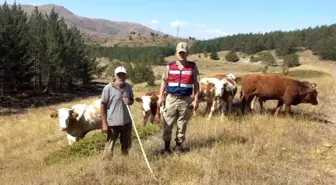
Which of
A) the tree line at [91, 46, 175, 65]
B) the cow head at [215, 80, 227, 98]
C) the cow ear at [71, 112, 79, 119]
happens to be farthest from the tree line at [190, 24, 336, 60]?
the cow ear at [71, 112, 79, 119]

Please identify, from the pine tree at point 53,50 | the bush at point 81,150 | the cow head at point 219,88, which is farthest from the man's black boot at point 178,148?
the pine tree at point 53,50

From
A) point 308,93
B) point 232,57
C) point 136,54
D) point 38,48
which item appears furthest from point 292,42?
point 308,93

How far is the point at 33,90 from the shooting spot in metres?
64.1

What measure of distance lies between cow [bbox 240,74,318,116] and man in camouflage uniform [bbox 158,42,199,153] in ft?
25.0

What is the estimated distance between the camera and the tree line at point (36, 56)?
52.2 meters

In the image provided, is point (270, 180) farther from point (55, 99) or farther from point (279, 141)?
point (55, 99)

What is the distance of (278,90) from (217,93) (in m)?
2.69

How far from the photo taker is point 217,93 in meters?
14.6

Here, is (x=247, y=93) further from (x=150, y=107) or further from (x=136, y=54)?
(x=136, y=54)

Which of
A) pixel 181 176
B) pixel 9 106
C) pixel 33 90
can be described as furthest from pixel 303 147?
pixel 33 90

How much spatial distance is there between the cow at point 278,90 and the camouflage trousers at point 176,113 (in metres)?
7.60

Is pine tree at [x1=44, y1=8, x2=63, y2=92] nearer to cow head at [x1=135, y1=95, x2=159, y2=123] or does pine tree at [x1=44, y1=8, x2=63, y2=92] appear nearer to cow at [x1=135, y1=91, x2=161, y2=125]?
cow at [x1=135, y1=91, x2=161, y2=125]

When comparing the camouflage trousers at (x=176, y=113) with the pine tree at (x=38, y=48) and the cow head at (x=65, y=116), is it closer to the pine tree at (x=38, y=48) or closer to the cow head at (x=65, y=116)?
the cow head at (x=65, y=116)

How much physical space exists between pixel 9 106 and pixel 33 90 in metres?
14.5
